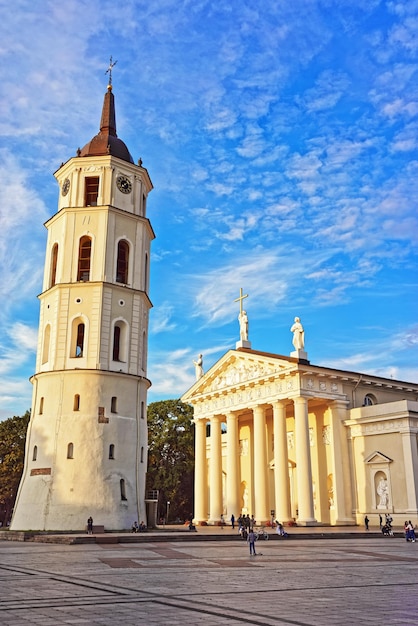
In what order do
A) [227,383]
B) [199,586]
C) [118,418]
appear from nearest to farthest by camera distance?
[199,586], [118,418], [227,383]

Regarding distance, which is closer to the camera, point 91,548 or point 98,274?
point 91,548

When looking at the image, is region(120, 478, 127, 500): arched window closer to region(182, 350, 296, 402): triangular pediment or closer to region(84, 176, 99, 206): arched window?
region(182, 350, 296, 402): triangular pediment

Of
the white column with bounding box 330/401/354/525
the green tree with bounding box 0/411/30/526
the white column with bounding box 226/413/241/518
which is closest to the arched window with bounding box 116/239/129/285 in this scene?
the white column with bounding box 226/413/241/518

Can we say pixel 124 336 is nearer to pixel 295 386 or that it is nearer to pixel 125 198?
pixel 125 198

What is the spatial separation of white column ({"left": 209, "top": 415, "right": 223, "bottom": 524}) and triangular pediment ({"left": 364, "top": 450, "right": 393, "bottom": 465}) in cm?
1371

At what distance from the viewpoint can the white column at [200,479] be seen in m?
55.6

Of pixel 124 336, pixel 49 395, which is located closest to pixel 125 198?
pixel 124 336

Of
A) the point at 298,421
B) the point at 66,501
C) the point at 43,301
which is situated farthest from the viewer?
the point at 298,421

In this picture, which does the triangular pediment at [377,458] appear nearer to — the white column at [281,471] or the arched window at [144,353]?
the white column at [281,471]

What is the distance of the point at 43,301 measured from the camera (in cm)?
4103

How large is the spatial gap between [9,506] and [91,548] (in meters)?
57.1

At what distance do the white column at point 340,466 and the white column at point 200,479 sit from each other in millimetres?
13067

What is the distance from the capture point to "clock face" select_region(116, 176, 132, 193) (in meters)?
41.4

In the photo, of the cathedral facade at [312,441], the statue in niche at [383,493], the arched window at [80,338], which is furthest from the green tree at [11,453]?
the statue in niche at [383,493]
